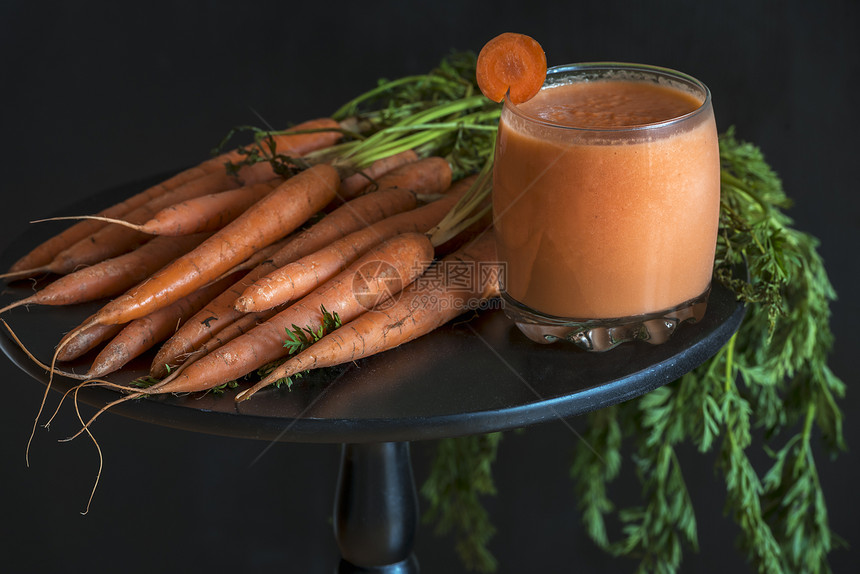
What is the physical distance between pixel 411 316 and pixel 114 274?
1.54 feet

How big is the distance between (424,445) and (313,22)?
1223 millimetres

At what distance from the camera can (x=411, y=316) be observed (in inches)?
48.0

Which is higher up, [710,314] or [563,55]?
[563,55]

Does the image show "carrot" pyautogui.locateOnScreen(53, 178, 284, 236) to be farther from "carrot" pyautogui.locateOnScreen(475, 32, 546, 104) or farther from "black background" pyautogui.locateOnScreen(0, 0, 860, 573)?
"black background" pyautogui.locateOnScreen(0, 0, 860, 573)

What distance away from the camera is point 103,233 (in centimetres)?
144

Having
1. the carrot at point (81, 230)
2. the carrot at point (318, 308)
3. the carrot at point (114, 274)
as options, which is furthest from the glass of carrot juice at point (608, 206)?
the carrot at point (81, 230)

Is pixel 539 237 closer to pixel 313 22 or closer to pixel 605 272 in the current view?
pixel 605 272

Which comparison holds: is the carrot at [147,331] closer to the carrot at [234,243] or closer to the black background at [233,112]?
the carrot at [234,243]

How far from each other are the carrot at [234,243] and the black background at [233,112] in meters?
0.95

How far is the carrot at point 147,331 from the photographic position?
1.14 meters

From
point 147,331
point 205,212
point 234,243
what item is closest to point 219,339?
point 147,331

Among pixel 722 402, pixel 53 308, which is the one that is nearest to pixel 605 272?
pixel 722 402

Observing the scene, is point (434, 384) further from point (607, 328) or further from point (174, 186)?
point (174, 186)

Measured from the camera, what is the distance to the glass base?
1178 millimetres
